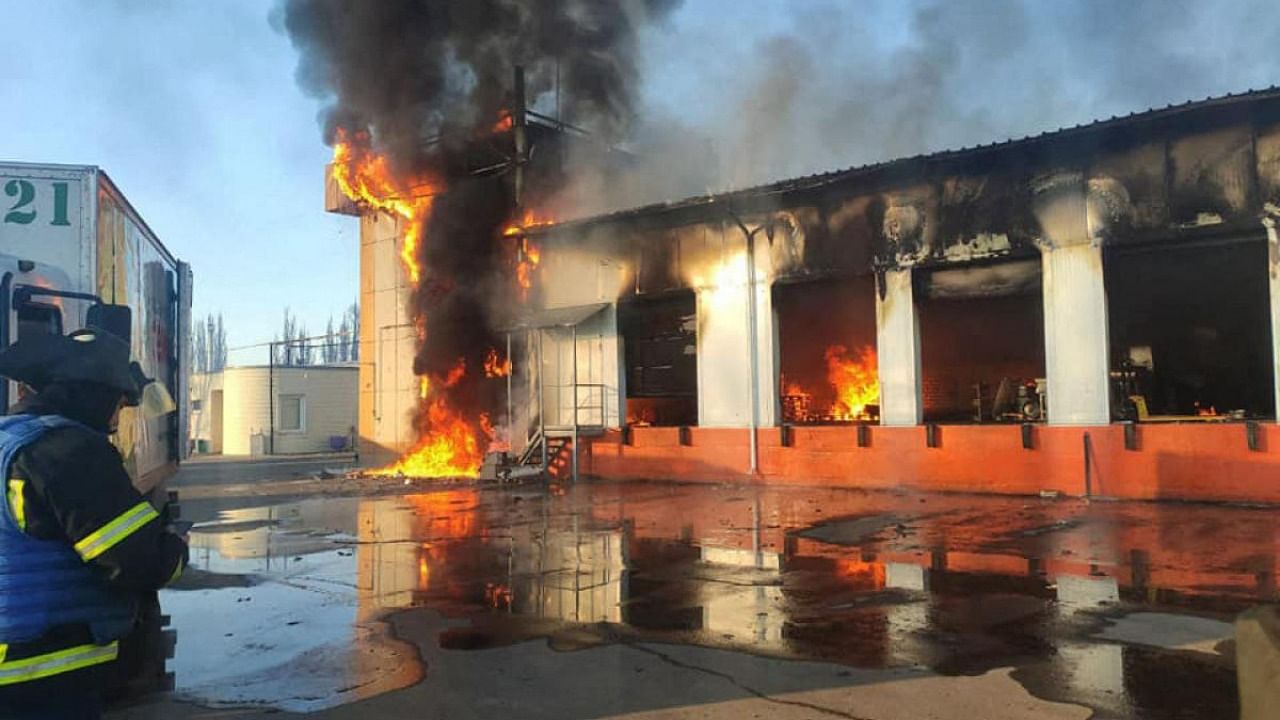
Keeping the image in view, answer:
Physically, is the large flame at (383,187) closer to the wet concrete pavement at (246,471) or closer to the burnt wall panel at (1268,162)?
the wet concrete pavement at (246,471)

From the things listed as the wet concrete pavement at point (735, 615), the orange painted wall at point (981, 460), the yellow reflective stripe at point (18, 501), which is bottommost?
the wet concrete pavement at point (735, 615)

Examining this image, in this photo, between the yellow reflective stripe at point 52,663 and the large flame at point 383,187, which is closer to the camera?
the yellow reflective stripe at point 52,663

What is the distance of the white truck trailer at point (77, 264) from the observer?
178 inches

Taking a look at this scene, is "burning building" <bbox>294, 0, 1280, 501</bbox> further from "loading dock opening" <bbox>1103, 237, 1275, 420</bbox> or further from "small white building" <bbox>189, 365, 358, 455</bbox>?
"small white building" <bbox>189, 365, 358, 455</bbox>

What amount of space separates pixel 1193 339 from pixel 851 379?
697cm

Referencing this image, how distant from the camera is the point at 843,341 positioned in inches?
Result: 775

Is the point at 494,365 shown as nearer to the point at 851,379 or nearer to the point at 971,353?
the point at 851,379

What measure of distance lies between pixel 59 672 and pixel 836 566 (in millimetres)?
6758

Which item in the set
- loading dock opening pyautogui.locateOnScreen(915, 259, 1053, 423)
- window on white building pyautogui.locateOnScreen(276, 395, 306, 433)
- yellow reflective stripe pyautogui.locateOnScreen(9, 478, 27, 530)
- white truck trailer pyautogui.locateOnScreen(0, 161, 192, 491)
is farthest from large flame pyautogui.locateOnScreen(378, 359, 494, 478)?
yellow reflective stripe pyautogui.locateOnScreen(9, 478, 27, 530)

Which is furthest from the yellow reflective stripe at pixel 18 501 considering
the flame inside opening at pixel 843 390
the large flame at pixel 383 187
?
the large flame at pixel 383 187

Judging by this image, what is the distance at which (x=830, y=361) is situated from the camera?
19.8 meters

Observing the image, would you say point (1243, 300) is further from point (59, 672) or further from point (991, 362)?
point (59, 672)

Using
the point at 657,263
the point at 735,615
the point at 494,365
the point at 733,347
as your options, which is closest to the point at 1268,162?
the point at 733,347

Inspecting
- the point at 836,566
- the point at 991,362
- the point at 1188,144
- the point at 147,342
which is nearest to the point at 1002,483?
the point at 1188,144
